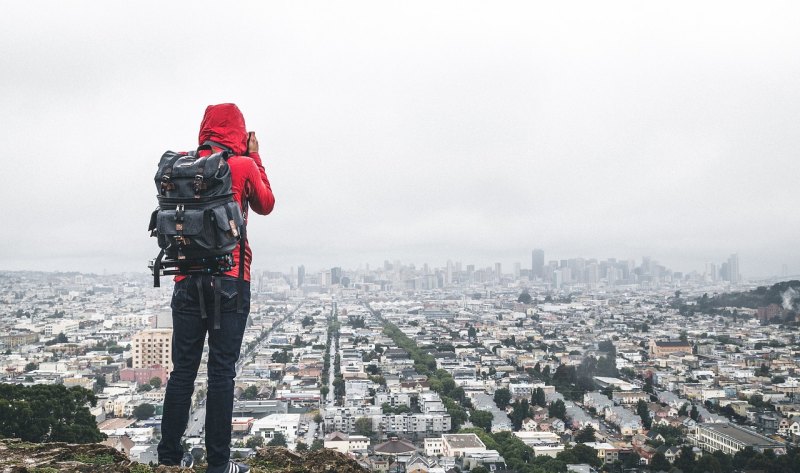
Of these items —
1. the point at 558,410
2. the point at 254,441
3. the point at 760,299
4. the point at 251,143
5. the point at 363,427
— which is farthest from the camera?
the point at 760,299

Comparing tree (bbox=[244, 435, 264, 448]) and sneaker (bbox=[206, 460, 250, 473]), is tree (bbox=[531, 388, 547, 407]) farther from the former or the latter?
sneaker (bbox=[206, 460, 250, 473])

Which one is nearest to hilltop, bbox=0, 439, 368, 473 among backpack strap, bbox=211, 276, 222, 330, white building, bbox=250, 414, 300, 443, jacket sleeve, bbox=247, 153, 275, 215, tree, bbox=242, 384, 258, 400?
backpack strap, bbox=211, 276, 222, 330

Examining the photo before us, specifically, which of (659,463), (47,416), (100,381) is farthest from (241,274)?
(100,381)

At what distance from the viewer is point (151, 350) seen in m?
24.7

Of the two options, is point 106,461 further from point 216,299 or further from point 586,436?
point 586,436

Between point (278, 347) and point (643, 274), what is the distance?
7078 centimetres

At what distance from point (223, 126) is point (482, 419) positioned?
55.8 feet

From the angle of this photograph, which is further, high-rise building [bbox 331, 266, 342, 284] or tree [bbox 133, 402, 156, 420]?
high-rise building [bbox 331, 266, 342, 284]

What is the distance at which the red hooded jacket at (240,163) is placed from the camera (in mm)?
1563

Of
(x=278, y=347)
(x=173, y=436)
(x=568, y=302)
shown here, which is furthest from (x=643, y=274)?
(x=173, y=436)

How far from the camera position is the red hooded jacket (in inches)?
61.6

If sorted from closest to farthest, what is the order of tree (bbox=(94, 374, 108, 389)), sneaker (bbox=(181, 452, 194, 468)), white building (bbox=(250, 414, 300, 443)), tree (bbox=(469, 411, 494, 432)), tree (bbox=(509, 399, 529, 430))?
sneaker (bbox=(181, 452, 194, 468)), white building (bbox=(250, 414, 300, 443)), tree (bbox=(469, 411, 494, 432)), tree (bbox=(509, 399, 529, 430)), tree (bbox=(94, 374, 108, 389))

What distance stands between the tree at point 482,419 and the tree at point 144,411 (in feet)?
28.8

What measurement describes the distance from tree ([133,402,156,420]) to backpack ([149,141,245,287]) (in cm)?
1761
